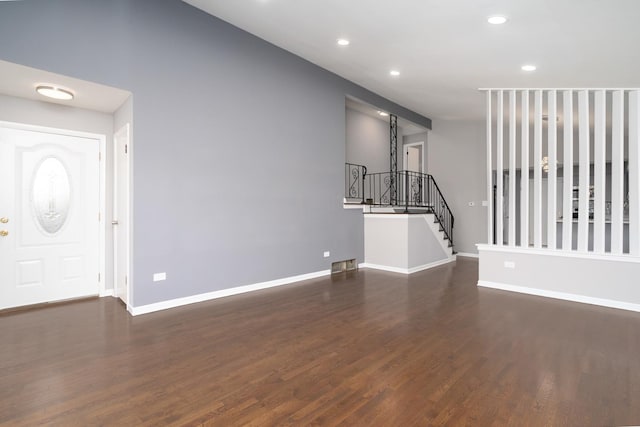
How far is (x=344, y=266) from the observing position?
686cm

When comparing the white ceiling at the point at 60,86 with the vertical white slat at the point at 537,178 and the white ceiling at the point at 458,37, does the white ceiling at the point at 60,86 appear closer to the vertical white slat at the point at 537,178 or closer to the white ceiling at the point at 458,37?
the white ceiling at the point at 458,37

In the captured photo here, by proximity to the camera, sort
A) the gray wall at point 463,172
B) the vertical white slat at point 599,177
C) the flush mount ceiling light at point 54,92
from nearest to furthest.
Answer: the flush mount ceiling light at point 54,92
the vertical white slat at point 599,177
the gray wall at point 463,172

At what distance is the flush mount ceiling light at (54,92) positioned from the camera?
3.85 meters

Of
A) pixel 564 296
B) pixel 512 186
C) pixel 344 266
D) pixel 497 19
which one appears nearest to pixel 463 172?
pixel 512 186

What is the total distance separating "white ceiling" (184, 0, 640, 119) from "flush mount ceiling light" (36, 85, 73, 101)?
6.18 ft

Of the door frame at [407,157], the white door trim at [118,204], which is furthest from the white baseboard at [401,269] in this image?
the white door trim at [118,204]

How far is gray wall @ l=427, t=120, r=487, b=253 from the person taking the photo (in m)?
9.13

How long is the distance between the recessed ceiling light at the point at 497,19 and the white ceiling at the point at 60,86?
14.6 feet

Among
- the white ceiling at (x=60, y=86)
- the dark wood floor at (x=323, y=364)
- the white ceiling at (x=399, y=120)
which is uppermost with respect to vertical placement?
the white ceiling at (x=399, y=120)

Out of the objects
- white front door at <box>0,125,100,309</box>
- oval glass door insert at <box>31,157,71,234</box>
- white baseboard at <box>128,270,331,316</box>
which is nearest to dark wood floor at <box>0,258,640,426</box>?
white baseboard at <box>128,270,331,316</box>

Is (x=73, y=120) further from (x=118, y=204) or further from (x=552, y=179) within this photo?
(x=552, y=179)

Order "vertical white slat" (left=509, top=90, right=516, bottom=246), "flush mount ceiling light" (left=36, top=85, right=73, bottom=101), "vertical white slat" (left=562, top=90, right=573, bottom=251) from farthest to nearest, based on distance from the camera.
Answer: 1. "vertical white slat" (left=509, top=90, right=516, bottom=246)
2. "vertical white slat" (left=562, top=90, right=573, bottom=251)
3. "flush mount ceiling light" (left=36, top=85, right=73, bottom=101)

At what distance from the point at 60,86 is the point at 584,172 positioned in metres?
6.80

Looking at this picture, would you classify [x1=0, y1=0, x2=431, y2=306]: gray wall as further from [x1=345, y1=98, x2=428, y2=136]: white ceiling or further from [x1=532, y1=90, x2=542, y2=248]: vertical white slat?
[x1=532, y1=90, x2=542, y2=248]: vertical white slat
